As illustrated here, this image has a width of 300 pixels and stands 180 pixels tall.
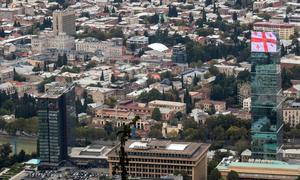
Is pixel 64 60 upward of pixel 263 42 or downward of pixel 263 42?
downward

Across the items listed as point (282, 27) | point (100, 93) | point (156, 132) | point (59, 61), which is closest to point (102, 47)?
point (59, 61)

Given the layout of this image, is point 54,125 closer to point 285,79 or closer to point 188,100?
point 188,100

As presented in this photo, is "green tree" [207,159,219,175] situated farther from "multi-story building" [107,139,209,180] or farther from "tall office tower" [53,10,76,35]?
"tall office tower" [53,10,76,35]

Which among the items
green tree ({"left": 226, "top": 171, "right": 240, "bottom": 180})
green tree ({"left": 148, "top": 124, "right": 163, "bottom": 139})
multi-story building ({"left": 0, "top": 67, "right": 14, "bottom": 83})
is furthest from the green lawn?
multi-story building ({"left": 0, "top": 67, "right": 14, "bottom": 83})

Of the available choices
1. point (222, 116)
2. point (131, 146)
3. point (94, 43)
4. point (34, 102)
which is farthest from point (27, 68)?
point (131, 146)

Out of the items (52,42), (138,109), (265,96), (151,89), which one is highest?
(265,96)
